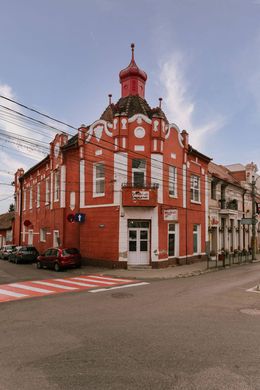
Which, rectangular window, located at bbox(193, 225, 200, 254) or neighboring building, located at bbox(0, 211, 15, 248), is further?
neighboring building, located at bbox(0, 211, 15, 248)

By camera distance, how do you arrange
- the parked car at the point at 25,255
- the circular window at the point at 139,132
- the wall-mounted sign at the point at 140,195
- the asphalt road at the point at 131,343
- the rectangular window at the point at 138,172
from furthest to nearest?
the parked car at the point at 25,255 → the rectangular window at the point at 138,172 → the circular window at the point at 139,132 → the wall-mounted sign at the point at 140,195 → the asphalt road at the point at 131,343

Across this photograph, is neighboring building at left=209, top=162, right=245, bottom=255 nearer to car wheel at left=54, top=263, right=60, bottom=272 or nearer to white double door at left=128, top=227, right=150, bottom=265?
white double door at left=128, top=227, right=150, bottom=265

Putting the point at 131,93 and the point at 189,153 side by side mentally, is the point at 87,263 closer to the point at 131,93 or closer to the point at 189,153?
the point at 189,153

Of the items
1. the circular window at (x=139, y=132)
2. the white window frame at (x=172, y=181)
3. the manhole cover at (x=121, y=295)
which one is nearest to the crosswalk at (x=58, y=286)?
the manhole cover at (x=121, y=295)

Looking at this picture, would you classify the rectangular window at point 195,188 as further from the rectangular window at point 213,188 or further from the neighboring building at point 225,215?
the rectangular window at point 213,188

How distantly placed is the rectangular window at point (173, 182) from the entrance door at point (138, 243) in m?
3.50

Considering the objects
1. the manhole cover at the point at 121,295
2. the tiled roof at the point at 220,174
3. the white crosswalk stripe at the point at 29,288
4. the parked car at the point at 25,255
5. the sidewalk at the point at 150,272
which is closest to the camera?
the manhole cover at the point at 121,295

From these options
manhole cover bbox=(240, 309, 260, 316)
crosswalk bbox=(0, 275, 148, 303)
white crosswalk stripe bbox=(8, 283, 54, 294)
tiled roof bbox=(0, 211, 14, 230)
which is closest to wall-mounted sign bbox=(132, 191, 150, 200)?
crosswalk bbox=(0, 275, 148, 303)

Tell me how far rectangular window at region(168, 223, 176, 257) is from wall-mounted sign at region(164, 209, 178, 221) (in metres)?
0.83

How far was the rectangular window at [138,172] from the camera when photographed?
67.3 feet

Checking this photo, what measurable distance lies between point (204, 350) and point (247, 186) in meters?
32.9

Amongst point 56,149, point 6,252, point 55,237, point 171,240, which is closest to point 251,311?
point 171,240

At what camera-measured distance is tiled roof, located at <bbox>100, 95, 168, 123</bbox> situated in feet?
70.7

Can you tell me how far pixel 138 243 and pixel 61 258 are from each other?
16.3ft
